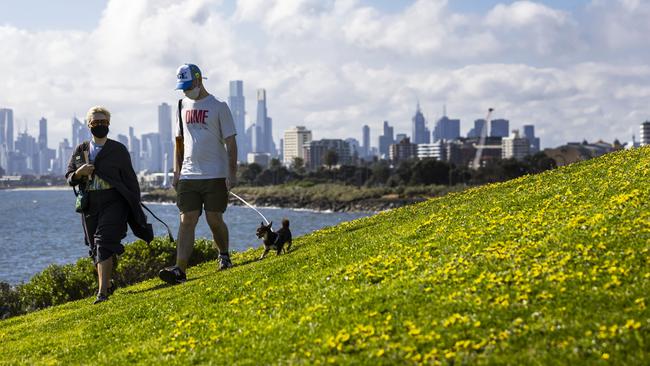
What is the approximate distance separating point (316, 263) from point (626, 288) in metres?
5.44

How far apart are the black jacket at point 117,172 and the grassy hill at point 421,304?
1.40 meters

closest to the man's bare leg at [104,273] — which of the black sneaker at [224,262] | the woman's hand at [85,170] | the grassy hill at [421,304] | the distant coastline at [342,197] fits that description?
the grassy hill at [421,304]

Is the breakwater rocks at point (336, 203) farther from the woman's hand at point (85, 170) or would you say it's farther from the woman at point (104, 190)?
the woman's hand at point (85, 170)

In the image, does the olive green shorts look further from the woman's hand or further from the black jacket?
the woman's hand

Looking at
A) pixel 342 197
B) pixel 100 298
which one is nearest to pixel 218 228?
pixel 100 298

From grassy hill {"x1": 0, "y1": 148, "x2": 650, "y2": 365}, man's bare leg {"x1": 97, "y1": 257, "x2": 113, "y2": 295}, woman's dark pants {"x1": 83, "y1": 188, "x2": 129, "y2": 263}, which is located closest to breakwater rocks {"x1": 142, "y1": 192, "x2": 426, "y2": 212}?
man's bare leg {"x1": 97, "y1": 257, "x2": 113, "y2": 295}

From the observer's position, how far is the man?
531 inches

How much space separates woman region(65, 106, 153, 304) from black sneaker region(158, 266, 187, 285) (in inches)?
36.2

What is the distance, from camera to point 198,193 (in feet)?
44.6

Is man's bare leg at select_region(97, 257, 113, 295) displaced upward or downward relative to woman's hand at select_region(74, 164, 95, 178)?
downward

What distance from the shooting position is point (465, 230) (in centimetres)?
1226

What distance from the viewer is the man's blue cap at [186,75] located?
1343 centimetres

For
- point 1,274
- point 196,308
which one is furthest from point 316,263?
point 1,274

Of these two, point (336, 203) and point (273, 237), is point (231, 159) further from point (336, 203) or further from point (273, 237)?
point (336, 203)
